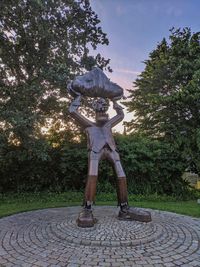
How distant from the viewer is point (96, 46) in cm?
948

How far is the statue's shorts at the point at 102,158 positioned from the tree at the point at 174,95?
6.11m

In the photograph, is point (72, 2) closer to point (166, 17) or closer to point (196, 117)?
point (166, 17)

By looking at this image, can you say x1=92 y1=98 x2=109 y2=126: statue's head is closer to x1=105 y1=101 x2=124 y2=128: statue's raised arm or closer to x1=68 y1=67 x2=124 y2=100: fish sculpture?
x1=105 y1=101 x2=124 y2=128: statue's raised arm

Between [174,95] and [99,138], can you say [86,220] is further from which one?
[174,95]

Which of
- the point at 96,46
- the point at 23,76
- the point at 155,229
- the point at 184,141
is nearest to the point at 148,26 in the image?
the point at 96,46

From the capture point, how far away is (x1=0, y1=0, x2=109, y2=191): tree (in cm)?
716

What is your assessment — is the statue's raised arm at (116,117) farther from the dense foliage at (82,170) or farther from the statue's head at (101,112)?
the dense foliage at (82,170)

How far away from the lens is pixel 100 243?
12.4 feet

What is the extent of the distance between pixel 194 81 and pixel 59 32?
6.00m

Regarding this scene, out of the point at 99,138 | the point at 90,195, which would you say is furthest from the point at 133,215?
the point at 99,138

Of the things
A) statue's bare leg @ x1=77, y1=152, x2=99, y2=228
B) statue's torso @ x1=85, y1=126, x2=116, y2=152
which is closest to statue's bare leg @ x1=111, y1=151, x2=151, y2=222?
statue's torso @ x1=85, y1=126, x2=116, y2=152

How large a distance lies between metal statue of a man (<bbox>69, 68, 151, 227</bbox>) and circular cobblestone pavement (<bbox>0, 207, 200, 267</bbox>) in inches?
12.8

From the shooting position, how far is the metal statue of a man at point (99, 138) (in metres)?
4.81

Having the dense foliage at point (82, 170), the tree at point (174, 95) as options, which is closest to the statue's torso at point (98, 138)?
the dense foliage at point (82, 170)
